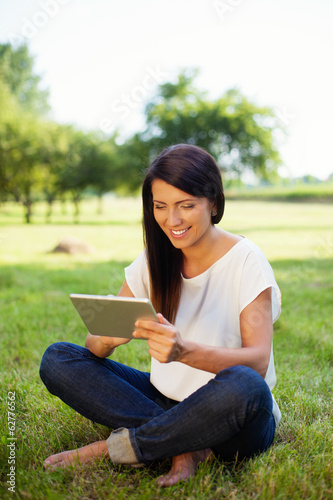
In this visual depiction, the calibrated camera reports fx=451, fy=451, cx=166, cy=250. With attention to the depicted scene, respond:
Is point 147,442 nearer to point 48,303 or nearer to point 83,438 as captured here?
point 83,438

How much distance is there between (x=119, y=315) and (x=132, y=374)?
28.3 inches

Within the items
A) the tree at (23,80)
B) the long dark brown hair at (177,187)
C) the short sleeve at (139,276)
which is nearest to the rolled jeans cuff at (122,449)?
the long dark brown hair at (177,187)

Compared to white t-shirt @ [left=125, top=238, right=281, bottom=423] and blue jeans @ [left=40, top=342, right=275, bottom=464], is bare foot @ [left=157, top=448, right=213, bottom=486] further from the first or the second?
white t-shirt @ [left=125, top=238, right=281, bottom=423]

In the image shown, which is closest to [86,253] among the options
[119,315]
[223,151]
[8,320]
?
[8,320]

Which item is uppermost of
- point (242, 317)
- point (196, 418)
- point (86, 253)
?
point (242, 317)

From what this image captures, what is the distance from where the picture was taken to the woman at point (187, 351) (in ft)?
5.65

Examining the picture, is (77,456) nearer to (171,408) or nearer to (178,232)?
(171,408)

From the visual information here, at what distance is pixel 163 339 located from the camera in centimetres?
166

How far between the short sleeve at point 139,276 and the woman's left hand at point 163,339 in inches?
23.4

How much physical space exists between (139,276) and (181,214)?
1.49 feet

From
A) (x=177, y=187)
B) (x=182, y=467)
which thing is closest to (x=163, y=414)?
(x=182, y=467)

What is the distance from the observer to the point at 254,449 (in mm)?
1916

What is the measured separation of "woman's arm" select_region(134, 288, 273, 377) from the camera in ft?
5.44

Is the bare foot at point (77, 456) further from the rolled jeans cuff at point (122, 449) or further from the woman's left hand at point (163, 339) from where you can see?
the woman's left hand at point (163, 339)
